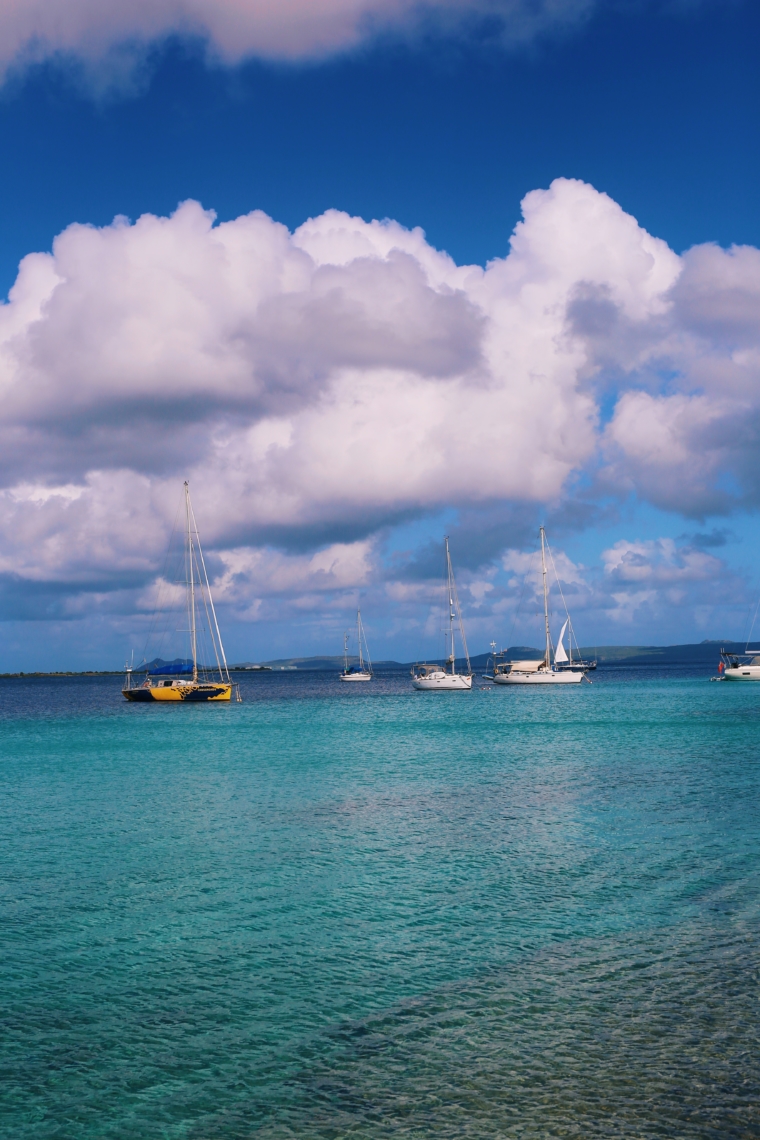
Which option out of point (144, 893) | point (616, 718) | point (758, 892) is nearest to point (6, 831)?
point (144, 893)

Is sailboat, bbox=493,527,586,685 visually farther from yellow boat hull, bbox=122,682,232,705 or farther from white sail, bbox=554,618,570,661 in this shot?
yellow boat hull, bbox=122,682,232,705

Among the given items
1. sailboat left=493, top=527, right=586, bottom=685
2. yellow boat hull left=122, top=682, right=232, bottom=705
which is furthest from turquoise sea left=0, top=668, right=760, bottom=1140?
sailboat left=493, top=527, right=586, bottom=685

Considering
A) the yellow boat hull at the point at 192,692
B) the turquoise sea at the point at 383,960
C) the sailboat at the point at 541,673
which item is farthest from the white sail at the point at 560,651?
the turquoise sea at the point at 383,960

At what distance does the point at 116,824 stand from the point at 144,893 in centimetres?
1101

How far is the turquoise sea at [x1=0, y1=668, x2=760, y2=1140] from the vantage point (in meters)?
12.0

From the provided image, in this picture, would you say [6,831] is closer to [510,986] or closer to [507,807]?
[507,807]

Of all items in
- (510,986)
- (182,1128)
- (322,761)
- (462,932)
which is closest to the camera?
(182,1128)

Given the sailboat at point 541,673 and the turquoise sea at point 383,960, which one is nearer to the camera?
the turquoise sea at point 383,960

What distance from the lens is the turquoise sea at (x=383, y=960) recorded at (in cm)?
1203

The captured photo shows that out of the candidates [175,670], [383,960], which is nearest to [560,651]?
[175,670]

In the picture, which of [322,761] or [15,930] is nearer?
[15,930]

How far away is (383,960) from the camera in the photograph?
18.0 m

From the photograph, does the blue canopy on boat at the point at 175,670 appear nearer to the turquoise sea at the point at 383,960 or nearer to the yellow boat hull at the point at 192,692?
the yellow boat hull at the point at 192,692

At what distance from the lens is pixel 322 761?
52.9m
